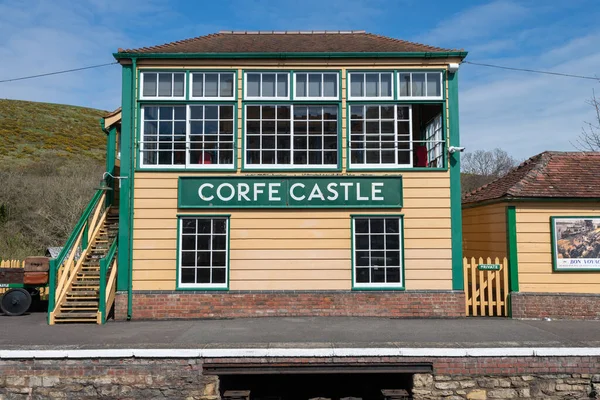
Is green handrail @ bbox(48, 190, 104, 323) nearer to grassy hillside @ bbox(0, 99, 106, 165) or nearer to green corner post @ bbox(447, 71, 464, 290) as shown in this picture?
green corner post @ bbox(447, 71, 464, 290)

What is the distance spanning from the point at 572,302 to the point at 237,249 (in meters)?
7.45

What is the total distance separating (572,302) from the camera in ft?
34.6

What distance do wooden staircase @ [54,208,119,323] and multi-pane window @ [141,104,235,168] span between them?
262cm

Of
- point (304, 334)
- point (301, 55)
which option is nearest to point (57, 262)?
point (304, 334)

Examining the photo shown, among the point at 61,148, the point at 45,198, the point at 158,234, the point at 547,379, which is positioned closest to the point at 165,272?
the point at 158,234

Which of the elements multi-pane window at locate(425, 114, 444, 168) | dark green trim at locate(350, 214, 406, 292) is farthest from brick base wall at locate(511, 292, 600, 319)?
multi-pane window at locate(425, 114, 444, 168)

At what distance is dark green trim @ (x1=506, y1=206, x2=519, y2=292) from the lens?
10.7 metres

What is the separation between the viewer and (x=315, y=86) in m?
11.2

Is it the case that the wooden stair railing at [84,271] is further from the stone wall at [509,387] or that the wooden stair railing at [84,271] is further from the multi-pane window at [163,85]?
the stone wall at [509,387]

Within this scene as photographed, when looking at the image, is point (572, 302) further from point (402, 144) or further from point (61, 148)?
point (61, 148)

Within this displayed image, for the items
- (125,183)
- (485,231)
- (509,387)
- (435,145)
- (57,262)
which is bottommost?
(509,387)

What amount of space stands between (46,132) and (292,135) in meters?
44.0

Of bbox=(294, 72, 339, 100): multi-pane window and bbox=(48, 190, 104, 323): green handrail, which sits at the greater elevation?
bbox=(294, 72, 339, 100): multi-pane window

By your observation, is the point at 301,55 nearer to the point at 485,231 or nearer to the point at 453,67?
the point at 453,67
